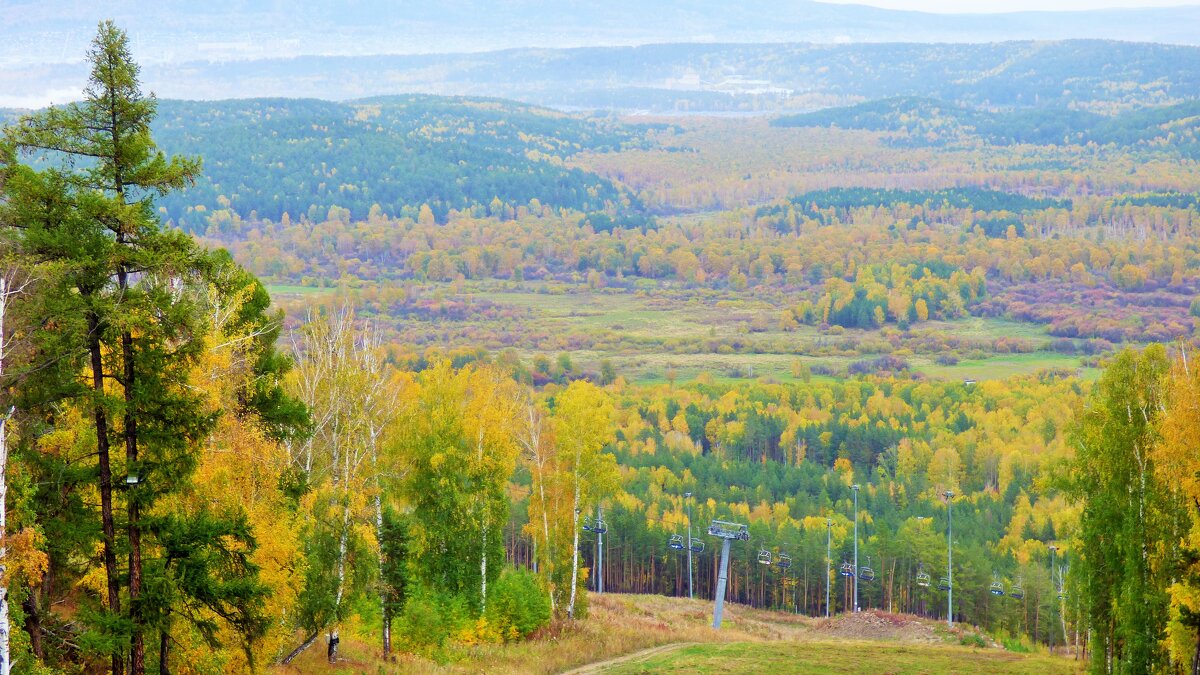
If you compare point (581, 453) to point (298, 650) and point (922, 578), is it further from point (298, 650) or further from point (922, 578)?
point (922, 578)

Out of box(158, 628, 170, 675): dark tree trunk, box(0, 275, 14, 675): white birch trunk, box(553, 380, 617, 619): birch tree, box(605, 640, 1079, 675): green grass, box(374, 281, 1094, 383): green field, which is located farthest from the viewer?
box(374, 281, 1094, 383): green field

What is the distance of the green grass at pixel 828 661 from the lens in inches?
1513

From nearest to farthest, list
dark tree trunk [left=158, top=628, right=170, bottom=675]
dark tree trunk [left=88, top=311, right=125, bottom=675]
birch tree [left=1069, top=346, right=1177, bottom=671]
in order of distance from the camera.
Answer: dark tree trunk [left=88, top=311, right=125, bottom=675]
dark tree trunk [left=158, top=628, right=170, bottom=675]
birch tree [left=1069, top=346, right=1177, bottom=671]

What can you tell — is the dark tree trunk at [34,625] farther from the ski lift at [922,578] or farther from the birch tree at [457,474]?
the ski lift at [922,578]

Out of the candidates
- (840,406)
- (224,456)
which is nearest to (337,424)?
(224,456)

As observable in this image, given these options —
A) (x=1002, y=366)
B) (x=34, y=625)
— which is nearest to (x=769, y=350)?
(x=1002, y=366)

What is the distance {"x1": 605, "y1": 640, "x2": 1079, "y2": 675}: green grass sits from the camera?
38438mm

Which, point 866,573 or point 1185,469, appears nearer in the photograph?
point 1185,469

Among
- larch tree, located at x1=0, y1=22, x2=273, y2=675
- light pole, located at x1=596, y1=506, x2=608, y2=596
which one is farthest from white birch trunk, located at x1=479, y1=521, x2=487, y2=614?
larch tree, located at x1=0, y1=22, x2=273, y2=675

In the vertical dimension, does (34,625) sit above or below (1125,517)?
above

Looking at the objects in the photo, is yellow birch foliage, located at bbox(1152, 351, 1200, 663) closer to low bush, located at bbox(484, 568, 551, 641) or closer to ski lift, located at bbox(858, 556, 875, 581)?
low bush, located at bbox(484, 568, 551, 641)

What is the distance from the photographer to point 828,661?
132ft

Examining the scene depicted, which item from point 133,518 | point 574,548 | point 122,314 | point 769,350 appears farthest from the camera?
point 769,350

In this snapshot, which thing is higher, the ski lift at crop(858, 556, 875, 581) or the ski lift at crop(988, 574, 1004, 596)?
the ski lift at crop(988, 574, 1004, 596)
